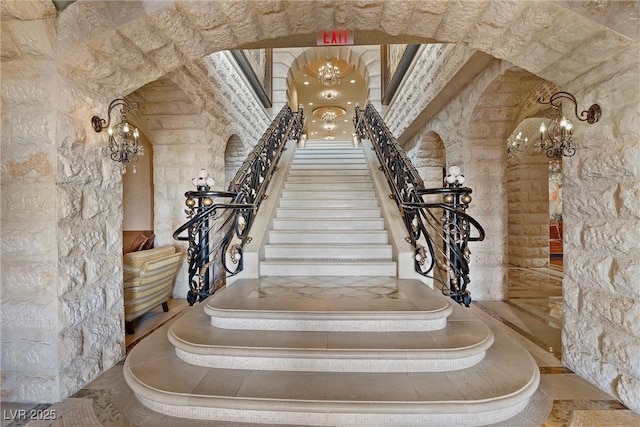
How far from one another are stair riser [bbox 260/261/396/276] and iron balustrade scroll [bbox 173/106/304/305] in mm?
373

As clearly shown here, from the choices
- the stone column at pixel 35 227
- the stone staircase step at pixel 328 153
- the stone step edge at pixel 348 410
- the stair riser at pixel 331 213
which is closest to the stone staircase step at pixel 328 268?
the stair riser at pixel 331 213

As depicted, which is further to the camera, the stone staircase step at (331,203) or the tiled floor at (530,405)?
the stone staircase step at (331,203)

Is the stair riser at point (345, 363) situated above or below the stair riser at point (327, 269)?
below

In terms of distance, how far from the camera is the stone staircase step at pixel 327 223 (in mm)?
4008

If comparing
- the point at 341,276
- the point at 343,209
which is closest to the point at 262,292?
the point at 341,276

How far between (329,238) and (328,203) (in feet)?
2.80

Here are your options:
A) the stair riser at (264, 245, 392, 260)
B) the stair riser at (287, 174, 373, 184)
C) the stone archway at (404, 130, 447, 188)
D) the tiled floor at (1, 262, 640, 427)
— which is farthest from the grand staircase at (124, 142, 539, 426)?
the stone archway at (404, 130, 447, 188)

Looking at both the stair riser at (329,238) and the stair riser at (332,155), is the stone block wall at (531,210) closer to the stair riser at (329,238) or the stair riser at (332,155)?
the stair riser at (332,155)

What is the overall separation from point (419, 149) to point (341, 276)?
180 inches

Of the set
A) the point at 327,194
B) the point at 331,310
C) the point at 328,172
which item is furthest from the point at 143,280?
the point at 328,172

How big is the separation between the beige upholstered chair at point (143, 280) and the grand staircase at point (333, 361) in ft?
3.08

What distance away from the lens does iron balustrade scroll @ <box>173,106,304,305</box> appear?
267 centimetres

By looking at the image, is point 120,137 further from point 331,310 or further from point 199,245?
point 331,310

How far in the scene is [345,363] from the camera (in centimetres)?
194
